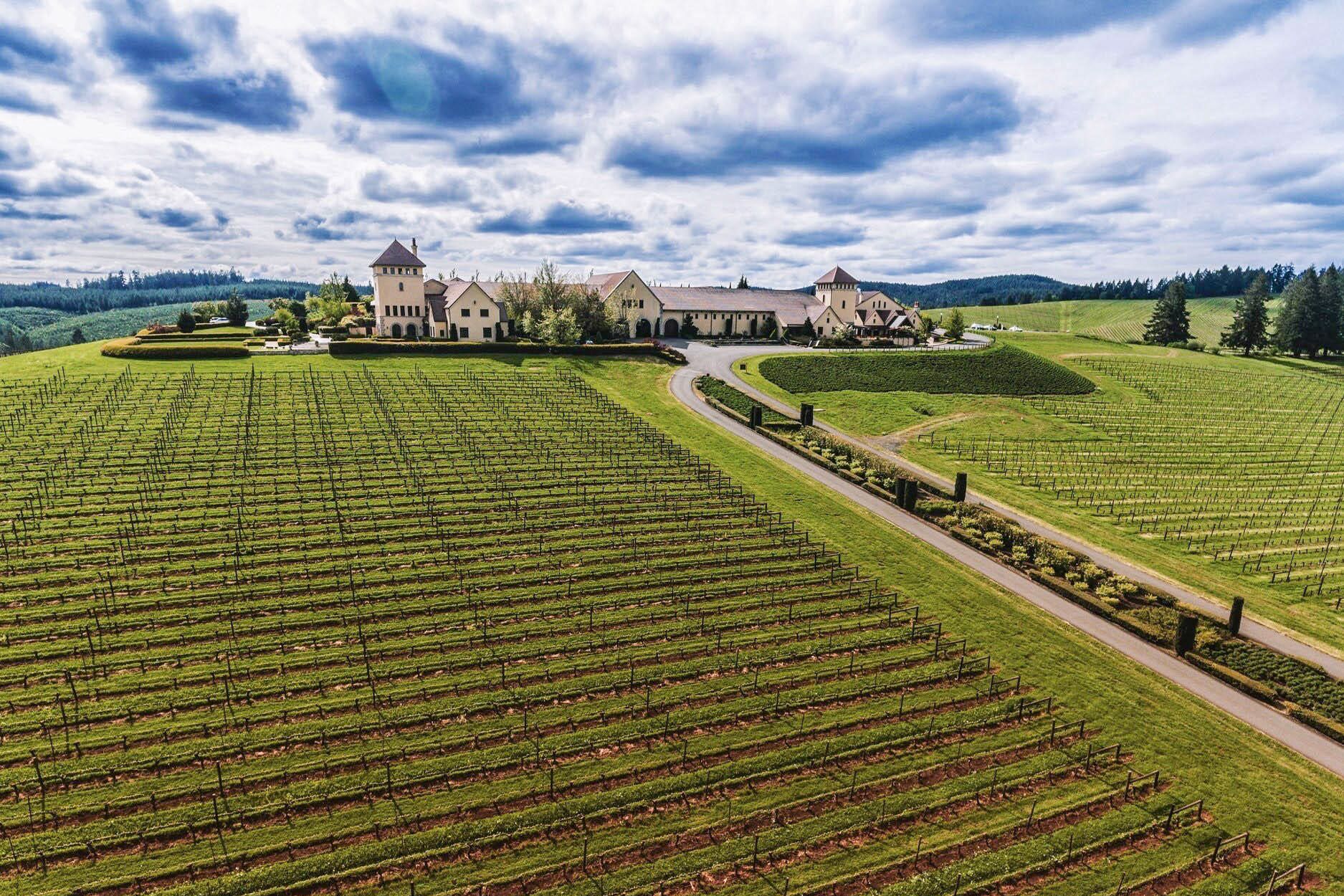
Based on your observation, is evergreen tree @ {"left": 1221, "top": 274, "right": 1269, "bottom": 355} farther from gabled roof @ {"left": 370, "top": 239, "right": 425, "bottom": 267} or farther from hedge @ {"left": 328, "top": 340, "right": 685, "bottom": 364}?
gabled roof @ {"left": 370, "top": 239, "right": 425, "bottom": 267}

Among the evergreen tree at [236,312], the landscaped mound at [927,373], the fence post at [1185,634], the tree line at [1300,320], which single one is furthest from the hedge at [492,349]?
the tree line at [1300,320]

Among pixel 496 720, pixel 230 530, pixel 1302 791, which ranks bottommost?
pixel 1302 791

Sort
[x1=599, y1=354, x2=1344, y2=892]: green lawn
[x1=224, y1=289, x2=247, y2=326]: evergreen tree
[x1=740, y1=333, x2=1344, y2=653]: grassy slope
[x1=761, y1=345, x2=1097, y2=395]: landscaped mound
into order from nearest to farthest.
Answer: [x1=599, y1=354, x2=1344, y2=892]: green lawn, [x1=740, y1=333, x2=1344, y2=653]: grassy slope, [x1=761, y1=345, x2=1097, y2=395]: landscaped mound, [x1=224, y1=289, x2=247, y2=326]: evergreen tree

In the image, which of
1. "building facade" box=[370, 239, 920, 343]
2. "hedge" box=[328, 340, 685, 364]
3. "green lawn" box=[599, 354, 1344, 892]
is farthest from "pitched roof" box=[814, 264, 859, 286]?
"green lawn" box=[599, 354, 1344, 892]

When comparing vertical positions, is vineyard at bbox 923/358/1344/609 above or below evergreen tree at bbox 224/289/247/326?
below

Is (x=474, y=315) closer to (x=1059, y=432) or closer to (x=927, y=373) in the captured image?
(x=927, y=373)

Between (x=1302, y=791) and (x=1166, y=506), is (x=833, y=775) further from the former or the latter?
(x=1166, y=506)

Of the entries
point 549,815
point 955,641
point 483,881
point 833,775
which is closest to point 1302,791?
point 955,641
